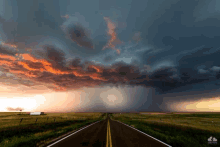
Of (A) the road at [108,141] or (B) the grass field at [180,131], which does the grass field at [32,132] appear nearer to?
(A) the road at [108,141]

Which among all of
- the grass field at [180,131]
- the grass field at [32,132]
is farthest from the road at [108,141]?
the grass field at [32,132]

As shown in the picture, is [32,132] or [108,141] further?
[32,132]

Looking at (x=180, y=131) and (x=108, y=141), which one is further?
(x=180, y=131)

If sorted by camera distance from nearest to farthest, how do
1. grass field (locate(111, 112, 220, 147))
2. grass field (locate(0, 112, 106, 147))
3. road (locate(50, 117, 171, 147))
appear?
road (locate(50, 117, 171, 147)), grass field (locate(0, 112, 106, 147)), grass field (locate(111, 112, 220, 147))

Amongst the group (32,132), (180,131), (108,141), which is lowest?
(180,131)

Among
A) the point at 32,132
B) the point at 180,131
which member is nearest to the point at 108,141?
the point at 32,132

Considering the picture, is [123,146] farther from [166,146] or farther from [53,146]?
[53,146]

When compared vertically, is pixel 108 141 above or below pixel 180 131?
above

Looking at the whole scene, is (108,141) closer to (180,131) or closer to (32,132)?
(32,132)

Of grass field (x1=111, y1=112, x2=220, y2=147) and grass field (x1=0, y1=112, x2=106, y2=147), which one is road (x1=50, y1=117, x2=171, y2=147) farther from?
grass field (x1=0, y1=112, x2=106, y2=147)

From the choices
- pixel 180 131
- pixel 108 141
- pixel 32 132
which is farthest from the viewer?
pixel 180 131

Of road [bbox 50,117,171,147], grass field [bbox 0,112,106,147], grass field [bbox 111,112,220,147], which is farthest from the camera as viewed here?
grass field [bbox 111,112,220,147]

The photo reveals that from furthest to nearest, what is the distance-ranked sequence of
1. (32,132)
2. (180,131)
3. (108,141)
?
(180,131)
(32,132)
(108,141)

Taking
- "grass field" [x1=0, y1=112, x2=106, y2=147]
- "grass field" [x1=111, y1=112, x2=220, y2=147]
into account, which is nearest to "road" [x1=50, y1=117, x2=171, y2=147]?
"grass field" [x1=111, y1=112, x2=220, y2=147]
